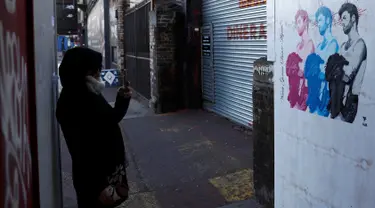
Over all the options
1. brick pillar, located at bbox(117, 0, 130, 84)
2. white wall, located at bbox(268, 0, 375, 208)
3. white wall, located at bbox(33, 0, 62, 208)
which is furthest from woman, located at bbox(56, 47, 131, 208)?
brick pillar, located at bbox(117, 0, 130, 84)

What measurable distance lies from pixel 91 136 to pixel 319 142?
5.46 ft

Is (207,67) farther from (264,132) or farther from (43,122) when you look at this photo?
(43,122)

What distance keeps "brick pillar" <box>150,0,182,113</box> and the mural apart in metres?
6.92

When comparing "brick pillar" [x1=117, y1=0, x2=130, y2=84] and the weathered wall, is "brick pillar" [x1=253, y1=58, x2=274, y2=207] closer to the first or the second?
the weathered wall

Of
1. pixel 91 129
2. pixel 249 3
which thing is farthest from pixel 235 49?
pixel 91 129

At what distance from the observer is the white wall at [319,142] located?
2.42 metres

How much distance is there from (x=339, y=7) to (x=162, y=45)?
300 inches

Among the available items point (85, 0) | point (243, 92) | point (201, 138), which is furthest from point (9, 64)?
point (85, 0)

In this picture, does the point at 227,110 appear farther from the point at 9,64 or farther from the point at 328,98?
the point at 9,64

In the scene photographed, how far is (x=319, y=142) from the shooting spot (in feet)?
9.61

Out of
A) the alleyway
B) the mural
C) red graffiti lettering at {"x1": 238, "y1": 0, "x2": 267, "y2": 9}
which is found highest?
red graffiti lettering at {"x1": 238, "y1": 0, "x2": 267, "y2": 9}

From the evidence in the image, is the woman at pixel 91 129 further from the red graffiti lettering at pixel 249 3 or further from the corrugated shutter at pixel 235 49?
the red graffiti lettering at pixel 249 3

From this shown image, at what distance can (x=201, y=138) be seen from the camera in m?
7.48

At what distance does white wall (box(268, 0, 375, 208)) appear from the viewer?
2.42 m
